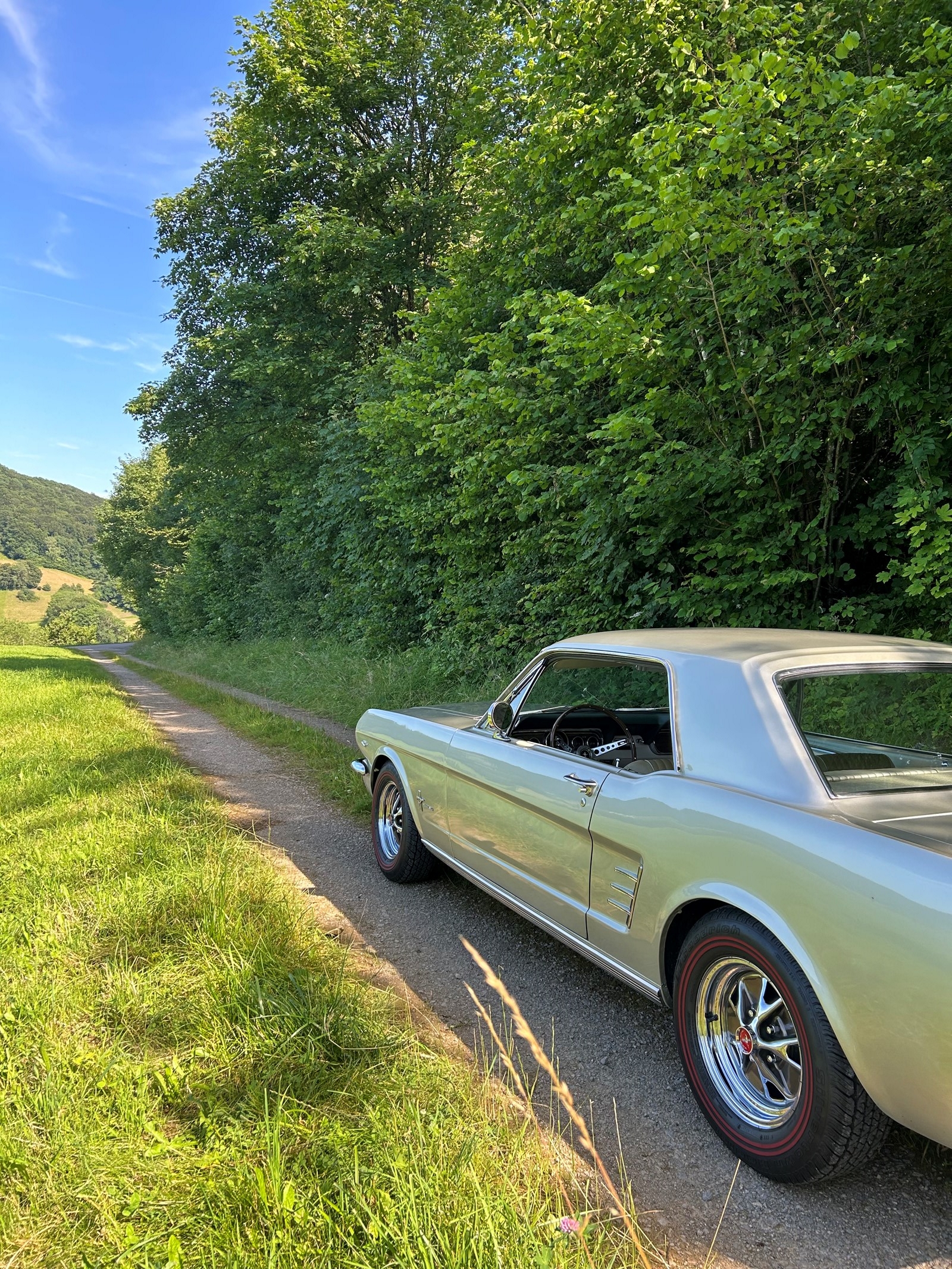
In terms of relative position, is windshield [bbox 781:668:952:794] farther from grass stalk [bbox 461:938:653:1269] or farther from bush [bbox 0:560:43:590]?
bush [bbox 0:560:43:590]

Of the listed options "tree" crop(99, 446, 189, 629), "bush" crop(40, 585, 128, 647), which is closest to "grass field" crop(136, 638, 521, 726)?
"tree" crop(99, 446, 189, 629)

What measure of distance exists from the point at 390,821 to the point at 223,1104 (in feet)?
7.60

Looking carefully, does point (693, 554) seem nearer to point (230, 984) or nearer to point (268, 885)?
point (268, 885)

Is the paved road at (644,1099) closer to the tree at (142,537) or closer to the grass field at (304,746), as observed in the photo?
the grass field at (304,746)

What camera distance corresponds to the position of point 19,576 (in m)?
116

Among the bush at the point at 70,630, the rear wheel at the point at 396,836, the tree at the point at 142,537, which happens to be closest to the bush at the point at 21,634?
the bush at the point at 70,630

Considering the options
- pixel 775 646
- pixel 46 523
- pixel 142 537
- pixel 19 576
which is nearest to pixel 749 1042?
pixel 775 646

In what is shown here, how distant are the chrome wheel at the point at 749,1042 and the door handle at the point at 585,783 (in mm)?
687

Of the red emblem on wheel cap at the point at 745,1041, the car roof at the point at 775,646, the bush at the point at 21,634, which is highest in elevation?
the car roof at the point at 775,646

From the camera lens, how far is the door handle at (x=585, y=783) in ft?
8.65

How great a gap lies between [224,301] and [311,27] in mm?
5594

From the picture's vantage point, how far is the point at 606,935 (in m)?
2.55

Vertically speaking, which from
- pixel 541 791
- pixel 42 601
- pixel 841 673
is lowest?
pixel 42 601

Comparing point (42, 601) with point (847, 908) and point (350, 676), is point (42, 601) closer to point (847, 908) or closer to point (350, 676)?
point (350, 676)
